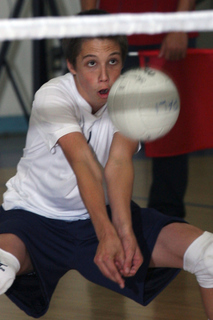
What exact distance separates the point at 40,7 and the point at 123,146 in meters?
2.43

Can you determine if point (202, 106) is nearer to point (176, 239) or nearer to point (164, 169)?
point (164, 169)

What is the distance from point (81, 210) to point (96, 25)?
600 mm

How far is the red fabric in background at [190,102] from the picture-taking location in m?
1.80

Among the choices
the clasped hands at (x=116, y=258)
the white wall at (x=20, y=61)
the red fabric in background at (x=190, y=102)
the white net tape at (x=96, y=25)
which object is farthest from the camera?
the white wall at (x=20, y=61)

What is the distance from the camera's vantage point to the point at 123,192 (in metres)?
1.07

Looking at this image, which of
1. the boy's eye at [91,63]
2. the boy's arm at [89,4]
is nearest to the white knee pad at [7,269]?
the boy's eye at [91,63]

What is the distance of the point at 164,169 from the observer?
6.01 ft

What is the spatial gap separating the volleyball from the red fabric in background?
751 millimetres

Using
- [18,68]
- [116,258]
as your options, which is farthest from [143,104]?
[18,68]

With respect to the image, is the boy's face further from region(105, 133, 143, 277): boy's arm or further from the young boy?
region(105, 133, 143, 277): boy's arm

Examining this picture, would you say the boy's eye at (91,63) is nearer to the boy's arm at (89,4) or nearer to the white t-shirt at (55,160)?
the white t-shirt at (55,160)

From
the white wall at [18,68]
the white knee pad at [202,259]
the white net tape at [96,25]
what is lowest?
the white wall at [18,68]

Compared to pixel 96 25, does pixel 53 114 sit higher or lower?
lower

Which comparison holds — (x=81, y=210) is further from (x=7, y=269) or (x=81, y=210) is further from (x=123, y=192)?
(x=7, y=269)
